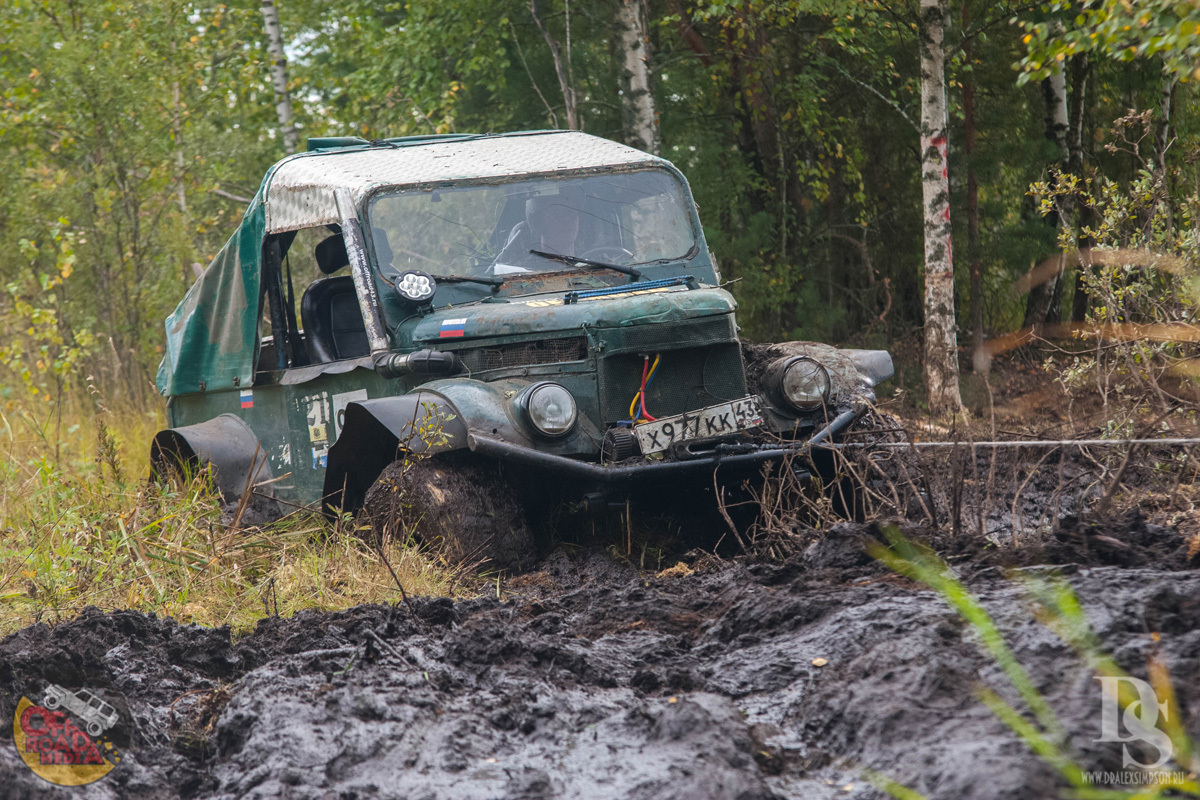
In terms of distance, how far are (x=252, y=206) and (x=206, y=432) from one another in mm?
1398

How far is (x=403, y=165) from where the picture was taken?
6.64 meters

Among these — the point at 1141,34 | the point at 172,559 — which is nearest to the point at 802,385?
the point at 1141,34

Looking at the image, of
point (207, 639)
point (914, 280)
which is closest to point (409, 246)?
point (207, 639)

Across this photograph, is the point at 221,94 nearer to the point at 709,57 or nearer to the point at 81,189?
the point at 81,189

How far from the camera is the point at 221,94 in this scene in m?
16.3

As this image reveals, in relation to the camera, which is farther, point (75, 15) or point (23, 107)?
point (75, 15)

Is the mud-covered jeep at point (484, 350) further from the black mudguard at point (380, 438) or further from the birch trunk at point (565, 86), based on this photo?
the birch trunk at point (565, 86)

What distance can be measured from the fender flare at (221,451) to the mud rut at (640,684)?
248 cm

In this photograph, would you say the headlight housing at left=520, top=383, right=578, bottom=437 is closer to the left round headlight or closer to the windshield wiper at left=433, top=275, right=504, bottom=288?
the windshield wiper at left=433, top=275, right=504, bottom=288

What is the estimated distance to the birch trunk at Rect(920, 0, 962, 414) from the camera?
1064 cm

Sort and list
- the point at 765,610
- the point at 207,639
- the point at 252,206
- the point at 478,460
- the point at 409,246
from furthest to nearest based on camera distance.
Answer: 1. the point at 252,206
2. the point at 409,246
3. the point at 478,460
4. the point at 207,639
5. the point at 765,610

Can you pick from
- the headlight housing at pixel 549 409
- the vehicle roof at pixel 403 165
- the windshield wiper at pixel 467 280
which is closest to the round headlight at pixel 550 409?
the headlight housing at pixel 549 409

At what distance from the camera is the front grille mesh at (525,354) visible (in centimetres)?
568
